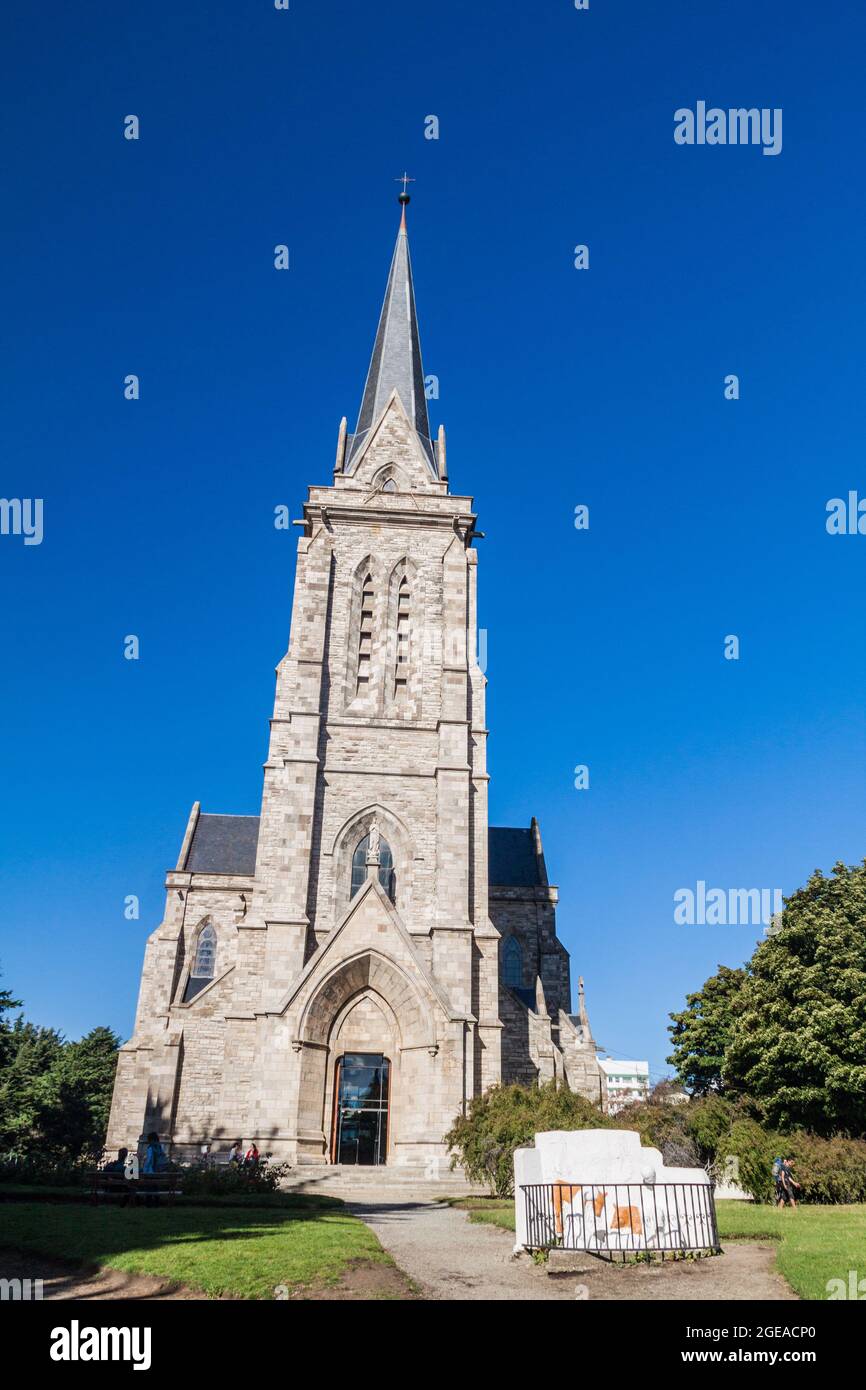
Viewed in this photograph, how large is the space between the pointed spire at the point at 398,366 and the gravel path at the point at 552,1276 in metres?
30.6

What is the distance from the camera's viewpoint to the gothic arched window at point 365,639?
34.1 meters

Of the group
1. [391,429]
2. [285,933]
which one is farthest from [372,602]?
[285,933]

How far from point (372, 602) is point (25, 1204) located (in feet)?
73.8

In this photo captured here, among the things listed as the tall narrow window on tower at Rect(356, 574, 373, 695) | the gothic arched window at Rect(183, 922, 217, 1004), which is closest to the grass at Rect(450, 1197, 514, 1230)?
the tall narrow window on tower at Rect(356, 574, 373, 695)

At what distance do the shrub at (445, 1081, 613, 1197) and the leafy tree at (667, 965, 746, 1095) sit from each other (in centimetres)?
1586

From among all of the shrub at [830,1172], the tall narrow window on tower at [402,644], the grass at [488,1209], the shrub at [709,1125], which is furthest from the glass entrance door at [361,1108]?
the tall narrow window on tower at [402,644]

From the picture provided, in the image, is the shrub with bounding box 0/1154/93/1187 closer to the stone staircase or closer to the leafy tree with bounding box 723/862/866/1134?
the stone staircase

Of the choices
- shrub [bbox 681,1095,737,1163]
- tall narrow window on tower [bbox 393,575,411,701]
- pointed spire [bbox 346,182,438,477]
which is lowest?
shrub [bbox 681,1095,737,1163]

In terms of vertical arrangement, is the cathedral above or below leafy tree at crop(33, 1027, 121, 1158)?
above

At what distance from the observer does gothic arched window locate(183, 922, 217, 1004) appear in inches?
1535

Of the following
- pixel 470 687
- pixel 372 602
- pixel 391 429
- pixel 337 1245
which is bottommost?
pixel 337 1245
